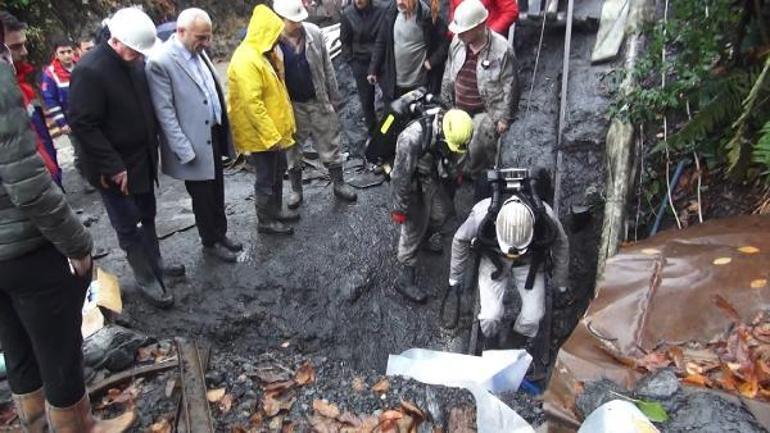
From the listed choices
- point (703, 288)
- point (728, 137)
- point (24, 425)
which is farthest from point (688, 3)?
point (24, 425)

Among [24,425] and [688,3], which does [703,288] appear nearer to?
[688,3]

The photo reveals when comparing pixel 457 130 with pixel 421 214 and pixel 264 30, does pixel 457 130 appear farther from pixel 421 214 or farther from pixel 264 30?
pixel 264 30

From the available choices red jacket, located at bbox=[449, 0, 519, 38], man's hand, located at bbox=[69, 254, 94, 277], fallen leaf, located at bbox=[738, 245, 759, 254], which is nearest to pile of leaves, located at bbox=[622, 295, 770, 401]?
fallen leaf, located at bbox=[738, 245, 759, 254]

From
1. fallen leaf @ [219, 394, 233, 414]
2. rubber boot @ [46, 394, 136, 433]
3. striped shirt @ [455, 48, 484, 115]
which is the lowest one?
fallen leaf @ [219, 394, 233, 414]

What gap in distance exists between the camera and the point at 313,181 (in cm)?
747

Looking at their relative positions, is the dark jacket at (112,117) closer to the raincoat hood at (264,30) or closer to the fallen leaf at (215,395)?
the raincoat hood at (264,30)

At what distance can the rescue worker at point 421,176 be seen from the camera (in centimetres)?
501

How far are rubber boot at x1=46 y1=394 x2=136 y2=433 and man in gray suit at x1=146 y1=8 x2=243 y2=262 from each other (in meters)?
2.22

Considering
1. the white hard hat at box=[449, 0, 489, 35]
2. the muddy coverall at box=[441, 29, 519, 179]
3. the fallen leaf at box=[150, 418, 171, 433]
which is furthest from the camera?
the muddy coverall at box=[441, 29, 519, 179]

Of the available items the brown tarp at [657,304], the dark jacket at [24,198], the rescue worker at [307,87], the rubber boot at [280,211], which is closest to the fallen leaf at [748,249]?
the brown tarp at [657,304]

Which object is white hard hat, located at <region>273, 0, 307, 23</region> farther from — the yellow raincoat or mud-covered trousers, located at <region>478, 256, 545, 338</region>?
mud-covered trousers, located at <region>478, 256, 545, 338</region>

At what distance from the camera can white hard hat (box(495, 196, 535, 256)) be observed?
14.5 feet

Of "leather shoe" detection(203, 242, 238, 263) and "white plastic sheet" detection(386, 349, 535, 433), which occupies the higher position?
"leather shoe" detection(203, 242, 238, 263)

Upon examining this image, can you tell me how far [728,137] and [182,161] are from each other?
13.7ft
